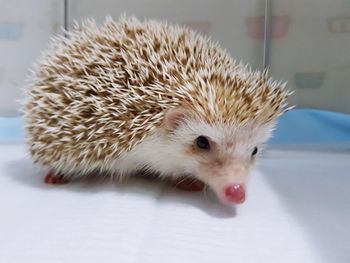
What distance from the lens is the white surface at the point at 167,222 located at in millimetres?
943

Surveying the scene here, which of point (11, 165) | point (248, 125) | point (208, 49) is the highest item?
point (208, 49)

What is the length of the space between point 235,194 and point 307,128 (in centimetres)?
102

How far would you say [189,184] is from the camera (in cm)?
131

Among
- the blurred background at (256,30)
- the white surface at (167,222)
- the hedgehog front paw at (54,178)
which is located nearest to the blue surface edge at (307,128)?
the blurred background at (256,30)

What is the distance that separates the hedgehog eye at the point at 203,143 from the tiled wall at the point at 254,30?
0.94 metres

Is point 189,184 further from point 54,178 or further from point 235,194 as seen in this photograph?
point 54,178

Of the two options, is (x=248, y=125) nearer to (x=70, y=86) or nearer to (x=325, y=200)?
(x=325, y=200)

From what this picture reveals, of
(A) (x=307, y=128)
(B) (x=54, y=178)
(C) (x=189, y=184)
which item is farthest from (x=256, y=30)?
(B) (x=54, y=178)

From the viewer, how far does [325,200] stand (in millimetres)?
1271

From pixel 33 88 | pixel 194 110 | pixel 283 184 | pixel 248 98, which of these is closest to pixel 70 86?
pixel 33 88

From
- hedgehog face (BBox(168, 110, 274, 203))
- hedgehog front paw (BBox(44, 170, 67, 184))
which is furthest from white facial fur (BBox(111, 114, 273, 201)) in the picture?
hedgehog front paw (BBox(44, 170, 67, 184))

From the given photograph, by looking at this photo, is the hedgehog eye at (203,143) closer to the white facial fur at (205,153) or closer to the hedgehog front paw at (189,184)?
the white facial fur at (205,153)

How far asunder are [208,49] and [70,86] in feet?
1.22

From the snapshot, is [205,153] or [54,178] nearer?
[205,153]
